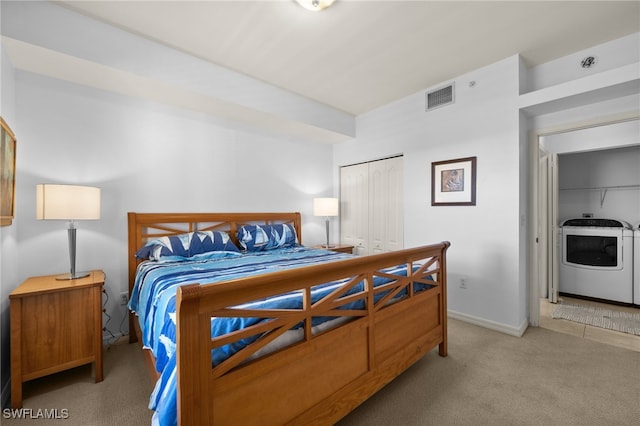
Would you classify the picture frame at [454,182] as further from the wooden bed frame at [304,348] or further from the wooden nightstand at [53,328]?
the wooden nightstand at [53,328]

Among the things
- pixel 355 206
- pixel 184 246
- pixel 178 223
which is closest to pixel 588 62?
pixel 355 206

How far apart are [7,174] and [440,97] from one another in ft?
12.6

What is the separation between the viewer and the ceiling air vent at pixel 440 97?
120 inches

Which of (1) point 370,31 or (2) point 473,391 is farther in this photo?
(1) point 370,31

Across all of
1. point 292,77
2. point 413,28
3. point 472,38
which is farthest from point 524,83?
point 292,77

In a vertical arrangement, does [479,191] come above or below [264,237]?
above

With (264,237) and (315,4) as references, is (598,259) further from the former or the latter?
(315,4)

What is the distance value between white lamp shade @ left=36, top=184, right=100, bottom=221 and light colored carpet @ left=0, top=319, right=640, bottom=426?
46.3 inches

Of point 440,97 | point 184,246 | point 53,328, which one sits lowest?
point 53,328

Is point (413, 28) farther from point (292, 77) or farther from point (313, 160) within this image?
point (313, 160)

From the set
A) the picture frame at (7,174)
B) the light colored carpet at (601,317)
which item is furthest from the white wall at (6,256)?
the light colored carpet at (601,317)

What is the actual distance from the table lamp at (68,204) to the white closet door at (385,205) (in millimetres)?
3081

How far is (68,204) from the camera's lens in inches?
77.0

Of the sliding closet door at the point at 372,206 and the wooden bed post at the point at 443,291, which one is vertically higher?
the sliding closet door at the point at 372,206
